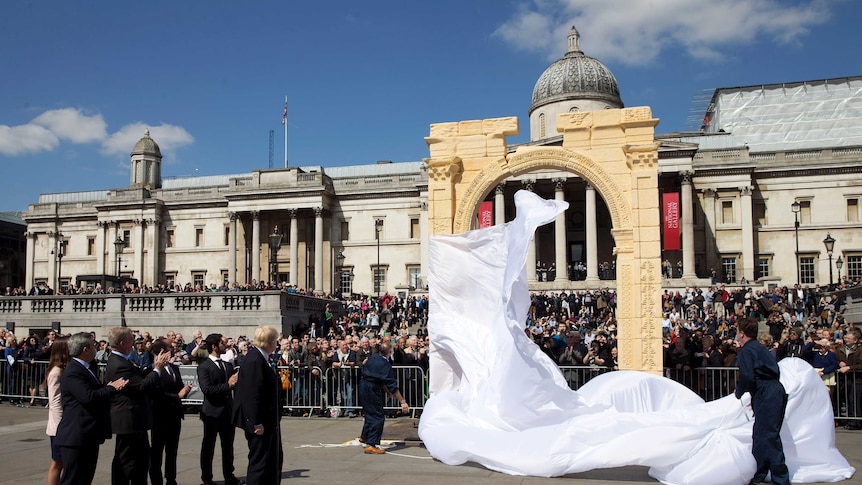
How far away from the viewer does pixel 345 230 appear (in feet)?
196

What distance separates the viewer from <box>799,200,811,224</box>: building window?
50.5 metres

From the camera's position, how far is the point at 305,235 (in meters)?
59.8

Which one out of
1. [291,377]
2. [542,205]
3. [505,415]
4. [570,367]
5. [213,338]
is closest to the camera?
[213,338]

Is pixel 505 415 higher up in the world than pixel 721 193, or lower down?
lower down

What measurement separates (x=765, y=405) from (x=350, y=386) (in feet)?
30.3

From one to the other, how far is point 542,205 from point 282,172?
162 feet

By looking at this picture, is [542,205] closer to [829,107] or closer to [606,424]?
[606,424]

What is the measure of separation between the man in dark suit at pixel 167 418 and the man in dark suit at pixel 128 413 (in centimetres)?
87

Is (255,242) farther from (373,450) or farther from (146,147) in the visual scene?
(373,450)

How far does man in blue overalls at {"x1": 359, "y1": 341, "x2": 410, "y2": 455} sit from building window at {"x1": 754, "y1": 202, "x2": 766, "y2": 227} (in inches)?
1825

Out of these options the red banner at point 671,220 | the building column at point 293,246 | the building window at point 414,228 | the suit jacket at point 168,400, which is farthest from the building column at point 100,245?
the suit jacket at point 168,400

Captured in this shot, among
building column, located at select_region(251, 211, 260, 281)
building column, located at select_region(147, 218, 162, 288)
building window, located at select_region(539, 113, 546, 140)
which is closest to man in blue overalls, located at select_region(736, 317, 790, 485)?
building window, located at select_region(539, 113, 546, 140)

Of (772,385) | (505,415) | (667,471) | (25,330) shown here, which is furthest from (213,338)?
(25,330)

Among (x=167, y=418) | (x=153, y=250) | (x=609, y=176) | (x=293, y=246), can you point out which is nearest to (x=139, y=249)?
(x=153, y=250)
